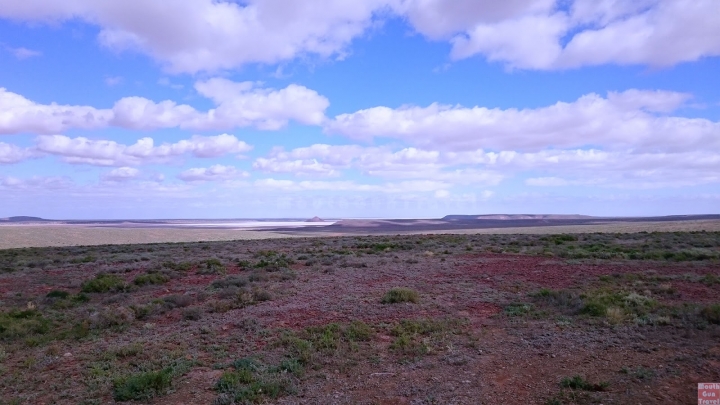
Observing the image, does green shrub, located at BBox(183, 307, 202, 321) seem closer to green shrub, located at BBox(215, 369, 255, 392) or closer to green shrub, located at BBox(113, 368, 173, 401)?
green shrub, located at BBox(113, 368, 173, 401)

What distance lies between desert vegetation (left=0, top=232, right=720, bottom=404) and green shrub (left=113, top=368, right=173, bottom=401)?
26 mm

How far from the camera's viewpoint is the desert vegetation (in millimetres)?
7570

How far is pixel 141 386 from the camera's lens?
769 centimetres

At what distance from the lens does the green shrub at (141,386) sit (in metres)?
7.53

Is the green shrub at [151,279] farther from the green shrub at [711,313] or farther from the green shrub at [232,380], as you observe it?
the green shrub at [711,313]

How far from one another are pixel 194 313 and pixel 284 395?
20.2 ft

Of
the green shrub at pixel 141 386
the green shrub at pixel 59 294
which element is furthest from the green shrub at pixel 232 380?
the green shrub at pixel 59 294

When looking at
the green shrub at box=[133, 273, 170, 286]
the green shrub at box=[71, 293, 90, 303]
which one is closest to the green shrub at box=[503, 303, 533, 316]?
the green shrub at box=[71, 293, 90, 303]

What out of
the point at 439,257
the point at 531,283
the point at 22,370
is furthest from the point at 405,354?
the point at 439,257

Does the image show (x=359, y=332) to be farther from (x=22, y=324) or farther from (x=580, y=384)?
(x=22, y=324)

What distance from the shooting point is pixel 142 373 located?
27.4ft

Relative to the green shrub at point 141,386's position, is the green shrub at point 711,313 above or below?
above

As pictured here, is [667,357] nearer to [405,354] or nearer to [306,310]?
[405,354]

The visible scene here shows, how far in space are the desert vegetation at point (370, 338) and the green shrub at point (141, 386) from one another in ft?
0.08
